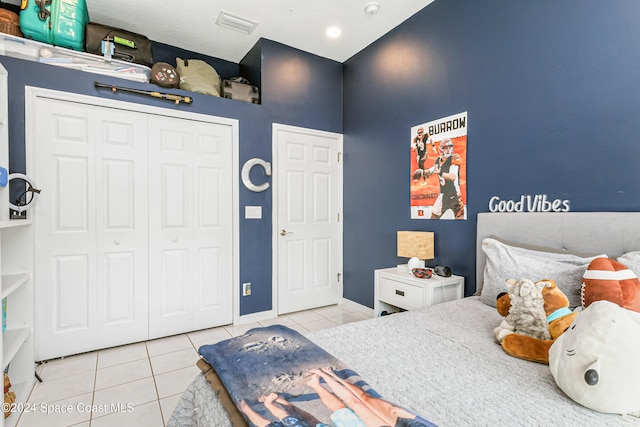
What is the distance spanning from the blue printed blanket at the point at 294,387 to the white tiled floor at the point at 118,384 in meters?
1.03

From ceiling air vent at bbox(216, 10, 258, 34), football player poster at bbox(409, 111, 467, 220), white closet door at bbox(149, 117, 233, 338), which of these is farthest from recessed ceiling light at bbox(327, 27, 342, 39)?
white closet door at bbox(149, 117, 233, 338)

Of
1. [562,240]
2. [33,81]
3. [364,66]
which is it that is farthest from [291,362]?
[364,66]

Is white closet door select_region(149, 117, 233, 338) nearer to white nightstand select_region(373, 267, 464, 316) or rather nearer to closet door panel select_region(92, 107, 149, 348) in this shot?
closet door panel select_region(92, 107, 149, 348)

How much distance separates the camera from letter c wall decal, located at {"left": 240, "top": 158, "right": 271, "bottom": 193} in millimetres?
3154

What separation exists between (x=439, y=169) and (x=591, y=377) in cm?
195

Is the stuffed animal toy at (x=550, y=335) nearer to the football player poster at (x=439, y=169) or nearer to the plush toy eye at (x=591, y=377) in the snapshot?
the plush toy eye at (x=591, y=377)

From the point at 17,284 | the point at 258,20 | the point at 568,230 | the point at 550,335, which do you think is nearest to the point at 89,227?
the point at 17,284

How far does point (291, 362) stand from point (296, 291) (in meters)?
2.49

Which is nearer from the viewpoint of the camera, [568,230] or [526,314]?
[526,314]

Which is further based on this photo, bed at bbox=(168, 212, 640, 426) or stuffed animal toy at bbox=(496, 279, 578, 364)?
stuffed animal toy at bbox=(496, 279, 578, 364)

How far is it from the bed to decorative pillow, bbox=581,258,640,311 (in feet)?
1.20

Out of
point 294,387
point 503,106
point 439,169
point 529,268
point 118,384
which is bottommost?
point 118,384

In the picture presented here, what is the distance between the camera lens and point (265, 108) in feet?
10.8

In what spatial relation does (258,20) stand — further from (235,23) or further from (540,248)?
(540,248)
